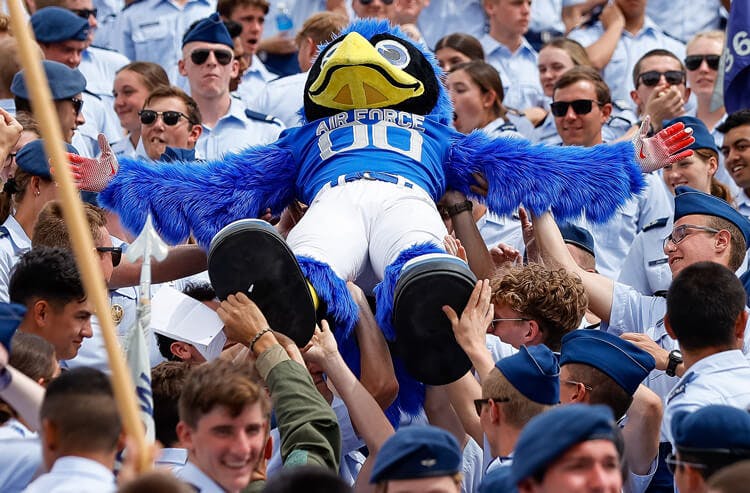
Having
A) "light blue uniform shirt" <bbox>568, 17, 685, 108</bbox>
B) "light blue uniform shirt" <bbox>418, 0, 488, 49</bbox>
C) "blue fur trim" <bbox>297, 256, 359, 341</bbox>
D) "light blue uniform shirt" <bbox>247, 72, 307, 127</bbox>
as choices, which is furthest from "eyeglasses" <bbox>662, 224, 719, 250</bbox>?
"light blue uniform shirt" <bbox>418, 0, 488, 49</bbox>

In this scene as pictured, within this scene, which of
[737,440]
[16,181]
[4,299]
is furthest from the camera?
[16,181]

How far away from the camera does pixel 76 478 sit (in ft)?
12.0

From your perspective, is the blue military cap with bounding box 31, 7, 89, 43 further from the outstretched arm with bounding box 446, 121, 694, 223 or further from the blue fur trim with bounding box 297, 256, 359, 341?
the blue fur trim with bounding box 297, 256, 359, 341

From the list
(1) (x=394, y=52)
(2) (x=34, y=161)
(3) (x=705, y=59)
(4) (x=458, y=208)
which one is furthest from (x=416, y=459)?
(3) (x=705, y=59)

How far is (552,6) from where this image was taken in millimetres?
11664

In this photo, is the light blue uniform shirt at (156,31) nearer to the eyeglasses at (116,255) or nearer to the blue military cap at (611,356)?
the eyeglasses at (116,255)

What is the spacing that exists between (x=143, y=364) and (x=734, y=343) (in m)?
2.12

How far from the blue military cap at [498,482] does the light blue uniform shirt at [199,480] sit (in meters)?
0.74

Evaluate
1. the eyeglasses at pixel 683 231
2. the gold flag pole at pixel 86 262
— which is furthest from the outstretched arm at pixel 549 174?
the gold flag pole at pixel 86 262

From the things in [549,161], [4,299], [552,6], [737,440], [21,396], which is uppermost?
[552,6]

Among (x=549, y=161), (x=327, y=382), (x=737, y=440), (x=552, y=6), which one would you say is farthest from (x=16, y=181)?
(x=552, y=6)

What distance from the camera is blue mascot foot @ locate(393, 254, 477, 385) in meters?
5.20

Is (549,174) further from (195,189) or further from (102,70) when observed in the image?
(102,70)

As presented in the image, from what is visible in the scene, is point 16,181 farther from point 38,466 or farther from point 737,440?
point 737,440
